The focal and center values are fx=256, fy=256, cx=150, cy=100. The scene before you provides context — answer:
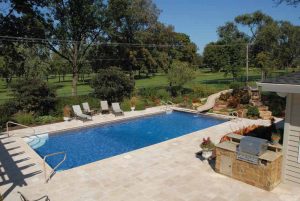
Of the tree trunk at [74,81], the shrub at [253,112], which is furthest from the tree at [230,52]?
the tree trunk at [74,81]

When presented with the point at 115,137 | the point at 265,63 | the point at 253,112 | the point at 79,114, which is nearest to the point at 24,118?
the point at 79,114

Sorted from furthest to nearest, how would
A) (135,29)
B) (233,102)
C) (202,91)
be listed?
(135,29) < (202,91) < (233,102)

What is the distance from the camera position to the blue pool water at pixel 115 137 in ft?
38.1

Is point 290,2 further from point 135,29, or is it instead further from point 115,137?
point 135,29

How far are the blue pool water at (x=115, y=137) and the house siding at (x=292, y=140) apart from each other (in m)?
6.97

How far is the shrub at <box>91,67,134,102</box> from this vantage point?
19656 millimetres

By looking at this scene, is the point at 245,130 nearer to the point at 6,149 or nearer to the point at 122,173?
the point at 122,173

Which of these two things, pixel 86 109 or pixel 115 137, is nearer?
pixel 115 137

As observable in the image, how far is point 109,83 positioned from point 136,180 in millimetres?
12739

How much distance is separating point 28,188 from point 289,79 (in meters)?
8.16

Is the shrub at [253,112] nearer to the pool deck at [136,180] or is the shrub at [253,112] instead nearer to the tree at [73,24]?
the pool deck at [136,180]

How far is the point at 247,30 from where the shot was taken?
4753 centimetres

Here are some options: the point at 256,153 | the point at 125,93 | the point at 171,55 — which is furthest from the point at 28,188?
the point at 171,55

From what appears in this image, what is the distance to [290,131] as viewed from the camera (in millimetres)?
7242
